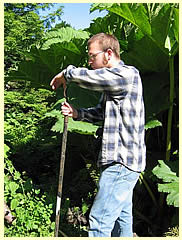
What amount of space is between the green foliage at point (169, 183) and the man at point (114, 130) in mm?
696

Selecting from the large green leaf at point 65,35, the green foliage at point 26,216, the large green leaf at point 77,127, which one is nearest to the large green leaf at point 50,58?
the large green leaf at point 65,35

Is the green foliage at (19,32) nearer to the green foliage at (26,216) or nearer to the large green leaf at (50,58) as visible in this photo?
the large green leaf at (50,58)

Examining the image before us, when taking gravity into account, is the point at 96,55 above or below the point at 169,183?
above

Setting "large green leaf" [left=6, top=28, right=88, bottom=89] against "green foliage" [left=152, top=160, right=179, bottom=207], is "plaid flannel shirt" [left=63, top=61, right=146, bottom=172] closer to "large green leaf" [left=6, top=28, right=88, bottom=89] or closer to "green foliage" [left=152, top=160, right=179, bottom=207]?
"green foliage" [left=152, top=160, right=179, bottom=207]

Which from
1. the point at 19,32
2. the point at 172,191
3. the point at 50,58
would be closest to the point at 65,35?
the point at 50,58

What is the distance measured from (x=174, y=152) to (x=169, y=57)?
82 cm

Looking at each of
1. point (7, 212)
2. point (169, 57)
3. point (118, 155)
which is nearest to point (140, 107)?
point (118, 155)

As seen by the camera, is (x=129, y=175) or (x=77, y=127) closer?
(x=129, y=175)

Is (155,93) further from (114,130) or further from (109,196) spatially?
(109,196)

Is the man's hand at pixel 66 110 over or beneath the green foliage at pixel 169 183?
over

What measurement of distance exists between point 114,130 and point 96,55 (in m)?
0.40

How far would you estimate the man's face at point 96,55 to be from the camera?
6.84 ft

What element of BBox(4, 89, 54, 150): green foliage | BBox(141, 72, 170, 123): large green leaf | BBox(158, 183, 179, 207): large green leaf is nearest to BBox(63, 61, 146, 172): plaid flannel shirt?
BBox(158, 183, 179, 207): large green leaf

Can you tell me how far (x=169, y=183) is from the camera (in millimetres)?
2828
